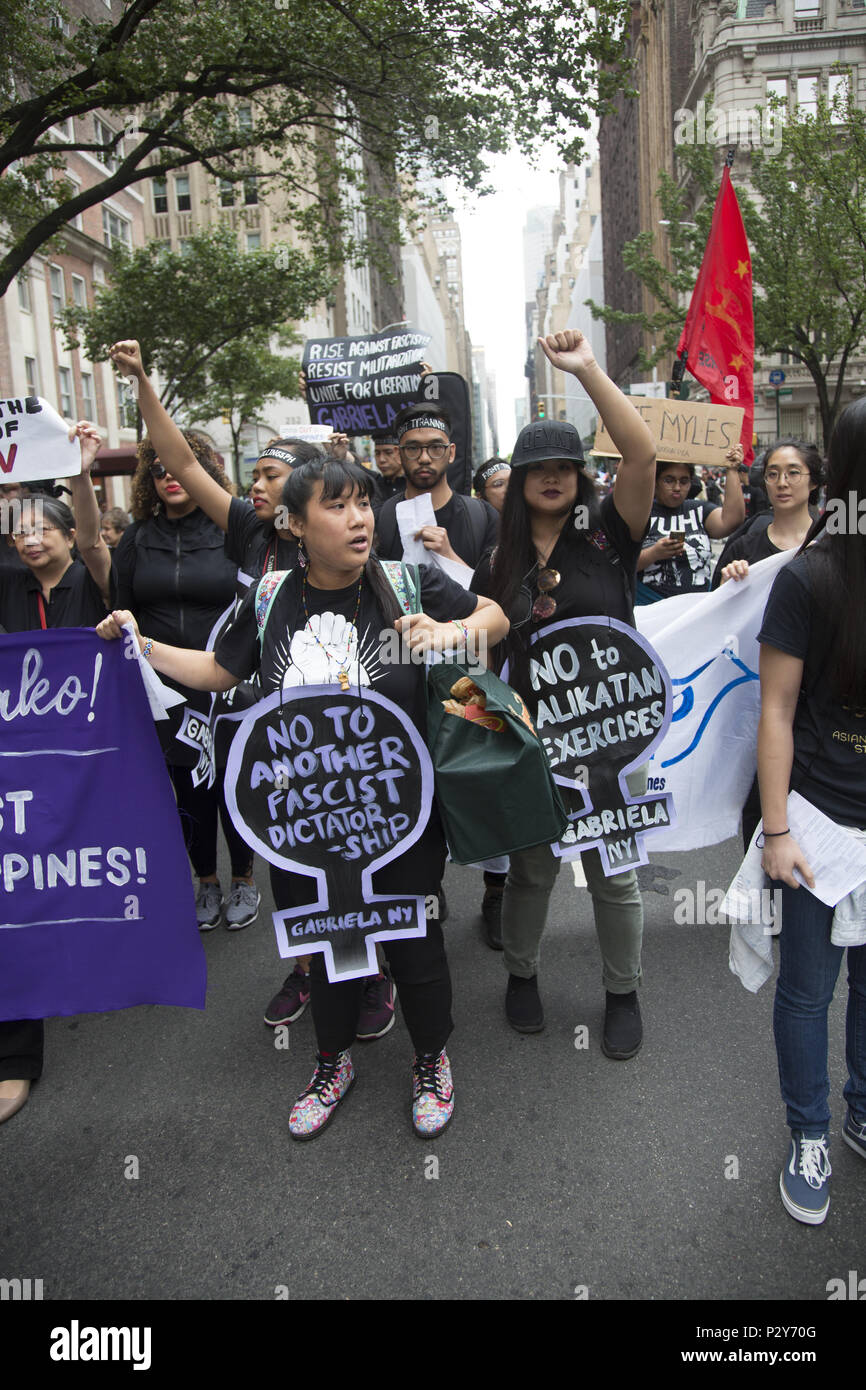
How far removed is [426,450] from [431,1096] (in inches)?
105

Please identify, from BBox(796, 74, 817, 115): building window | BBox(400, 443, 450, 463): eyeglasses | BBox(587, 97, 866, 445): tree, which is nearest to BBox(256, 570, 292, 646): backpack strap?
BBox(400, 443, 450, 463): eyeglasses

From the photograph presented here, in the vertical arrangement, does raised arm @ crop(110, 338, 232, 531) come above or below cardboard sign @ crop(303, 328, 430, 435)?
below

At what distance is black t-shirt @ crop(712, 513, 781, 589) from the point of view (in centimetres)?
414

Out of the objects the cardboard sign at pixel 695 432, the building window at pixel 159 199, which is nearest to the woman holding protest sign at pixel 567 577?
the cardboard sign at pixel 695 432

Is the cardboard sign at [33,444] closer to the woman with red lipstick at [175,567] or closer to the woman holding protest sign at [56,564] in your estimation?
the woman holding protest sign at [56,564]

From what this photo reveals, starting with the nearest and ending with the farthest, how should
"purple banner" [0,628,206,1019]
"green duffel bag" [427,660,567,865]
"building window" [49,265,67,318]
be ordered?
"green duffel bag" [427,660,567,865]
"purple banner" [0,628,206,1019]
"building window" [49,265,67,318]

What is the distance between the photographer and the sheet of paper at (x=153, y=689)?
285 cm

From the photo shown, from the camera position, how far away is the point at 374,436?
619cm

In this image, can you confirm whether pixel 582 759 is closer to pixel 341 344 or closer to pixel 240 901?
pixel 240 901

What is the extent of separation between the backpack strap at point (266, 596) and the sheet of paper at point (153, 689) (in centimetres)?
36

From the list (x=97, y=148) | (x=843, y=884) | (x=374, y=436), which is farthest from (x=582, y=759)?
(x=97, y=148)

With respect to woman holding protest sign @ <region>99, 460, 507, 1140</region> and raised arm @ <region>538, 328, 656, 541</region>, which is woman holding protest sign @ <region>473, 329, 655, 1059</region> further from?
woman holding protest sign @ <region>99, 460, 507, 1140</region>

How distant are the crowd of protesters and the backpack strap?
0.6 inches

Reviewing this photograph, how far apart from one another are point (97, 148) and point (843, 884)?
11.8m
